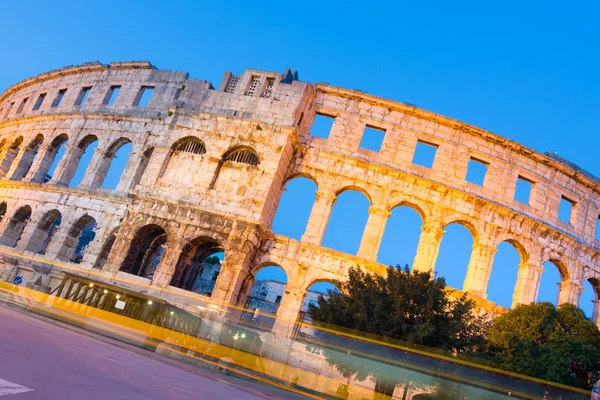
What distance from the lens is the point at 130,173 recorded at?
60.8 ft

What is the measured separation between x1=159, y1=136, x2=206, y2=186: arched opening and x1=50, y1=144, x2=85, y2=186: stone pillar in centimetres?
637

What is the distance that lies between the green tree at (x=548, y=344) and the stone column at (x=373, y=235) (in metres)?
4.94

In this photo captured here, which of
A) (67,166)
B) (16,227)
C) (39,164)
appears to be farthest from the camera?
(39,164)

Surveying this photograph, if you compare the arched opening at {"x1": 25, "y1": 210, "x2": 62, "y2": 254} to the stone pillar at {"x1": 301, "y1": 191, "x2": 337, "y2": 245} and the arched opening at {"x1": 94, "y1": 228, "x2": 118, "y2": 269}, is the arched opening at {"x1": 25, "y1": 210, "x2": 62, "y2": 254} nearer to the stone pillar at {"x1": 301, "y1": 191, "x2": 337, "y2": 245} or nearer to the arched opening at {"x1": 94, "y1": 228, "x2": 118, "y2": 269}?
the arched opening at {"x1": 94, "y1": 228, "x2": 118, "y2": 269}

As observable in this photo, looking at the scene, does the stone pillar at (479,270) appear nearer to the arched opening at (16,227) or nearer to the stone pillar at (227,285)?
the stone pillar at (227,285)

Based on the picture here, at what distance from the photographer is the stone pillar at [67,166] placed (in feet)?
65.4

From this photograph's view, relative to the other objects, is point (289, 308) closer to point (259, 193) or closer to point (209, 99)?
→ point (259, 193)

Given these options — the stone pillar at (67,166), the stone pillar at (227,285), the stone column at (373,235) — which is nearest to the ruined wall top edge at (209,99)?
the stone pillar at (67,166)

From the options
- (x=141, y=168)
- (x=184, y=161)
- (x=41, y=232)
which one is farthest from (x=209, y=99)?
(x=41, y=232)

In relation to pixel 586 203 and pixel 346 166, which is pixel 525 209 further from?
pixel 346 166

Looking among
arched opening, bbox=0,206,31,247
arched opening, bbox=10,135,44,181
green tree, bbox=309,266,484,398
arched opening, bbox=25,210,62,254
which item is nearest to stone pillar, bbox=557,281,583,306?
green tree, bbox=309,266,484,398

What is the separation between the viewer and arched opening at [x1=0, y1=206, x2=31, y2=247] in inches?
789

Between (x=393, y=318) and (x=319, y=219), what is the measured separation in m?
6.99

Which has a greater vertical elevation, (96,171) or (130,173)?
(130,173)
